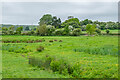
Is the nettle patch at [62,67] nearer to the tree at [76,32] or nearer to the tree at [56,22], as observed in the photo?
the tree at [76,32]

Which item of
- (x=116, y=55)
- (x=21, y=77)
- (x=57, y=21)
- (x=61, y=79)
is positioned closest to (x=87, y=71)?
(x=61, y=79)

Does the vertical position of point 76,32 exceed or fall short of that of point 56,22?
it falls short

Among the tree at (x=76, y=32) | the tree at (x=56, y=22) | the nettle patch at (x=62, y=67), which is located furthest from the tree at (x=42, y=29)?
the nettle patch at (x=62, y=67)

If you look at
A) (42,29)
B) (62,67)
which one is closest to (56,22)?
(42,29)

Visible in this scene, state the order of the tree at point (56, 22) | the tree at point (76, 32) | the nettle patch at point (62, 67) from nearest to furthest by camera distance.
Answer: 1. the nettle patch at point (62, 67)
2. the tree at point (76, 32)
3. the tree at point (56, 22)

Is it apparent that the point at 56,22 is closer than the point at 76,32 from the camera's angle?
No

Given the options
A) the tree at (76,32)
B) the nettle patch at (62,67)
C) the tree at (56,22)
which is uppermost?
the tree at (56,22)

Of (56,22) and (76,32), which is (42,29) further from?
(56,22)

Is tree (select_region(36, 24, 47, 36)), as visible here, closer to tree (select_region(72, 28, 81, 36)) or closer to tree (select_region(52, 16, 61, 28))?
tree (select_region(72, 28, 81, 36))

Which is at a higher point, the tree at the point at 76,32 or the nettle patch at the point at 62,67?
the tree at the point at 76,32

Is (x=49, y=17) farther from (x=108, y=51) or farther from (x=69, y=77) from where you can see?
(x=69, y=77)

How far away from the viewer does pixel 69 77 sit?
10.2 m

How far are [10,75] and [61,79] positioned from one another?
3519 millimetres

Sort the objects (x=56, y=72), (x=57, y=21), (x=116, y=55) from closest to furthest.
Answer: (x=56, y=72) → (x=116, y=55) → (x=57, y=21)
